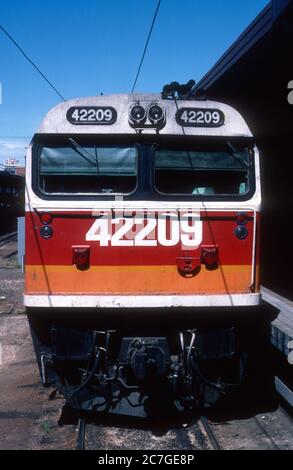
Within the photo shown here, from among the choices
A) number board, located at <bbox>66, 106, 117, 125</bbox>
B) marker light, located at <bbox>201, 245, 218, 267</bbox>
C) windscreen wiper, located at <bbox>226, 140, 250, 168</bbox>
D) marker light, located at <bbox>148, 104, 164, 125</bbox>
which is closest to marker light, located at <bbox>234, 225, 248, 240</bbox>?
marker light, located at <bbox>201, 245, 218, 267</bbox>

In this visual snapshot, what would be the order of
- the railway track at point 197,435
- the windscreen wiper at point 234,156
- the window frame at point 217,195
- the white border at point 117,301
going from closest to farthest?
the white border at point 117,301 → the railway track at point 197,435 → the window frame at point 217,195 → the windscreen wiper at point 234,156

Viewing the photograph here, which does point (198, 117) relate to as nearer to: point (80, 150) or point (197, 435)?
point (80, 150)

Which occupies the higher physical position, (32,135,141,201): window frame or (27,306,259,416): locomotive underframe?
(32,135,141,201): window frame

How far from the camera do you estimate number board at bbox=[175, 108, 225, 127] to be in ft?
17.6

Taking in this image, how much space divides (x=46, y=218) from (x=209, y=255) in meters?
1.60

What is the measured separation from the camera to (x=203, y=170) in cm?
554

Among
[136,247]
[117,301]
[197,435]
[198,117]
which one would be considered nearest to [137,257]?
[136,247]

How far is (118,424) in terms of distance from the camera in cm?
586

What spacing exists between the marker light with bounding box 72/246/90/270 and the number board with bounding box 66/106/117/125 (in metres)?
1.22

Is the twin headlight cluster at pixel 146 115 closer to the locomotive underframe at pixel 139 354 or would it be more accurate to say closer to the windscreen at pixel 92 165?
the windscreen at pixel 92 165

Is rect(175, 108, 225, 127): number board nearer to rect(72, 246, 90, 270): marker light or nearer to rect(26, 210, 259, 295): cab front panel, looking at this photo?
rect(26, 210, 259, 295): cab front panel

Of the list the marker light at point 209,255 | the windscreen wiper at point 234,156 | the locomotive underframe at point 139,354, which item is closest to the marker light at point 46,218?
the locomotive underframe at point 139,354

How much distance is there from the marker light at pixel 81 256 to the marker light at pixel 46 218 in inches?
13.5

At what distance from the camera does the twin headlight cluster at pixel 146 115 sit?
17.4 ft
